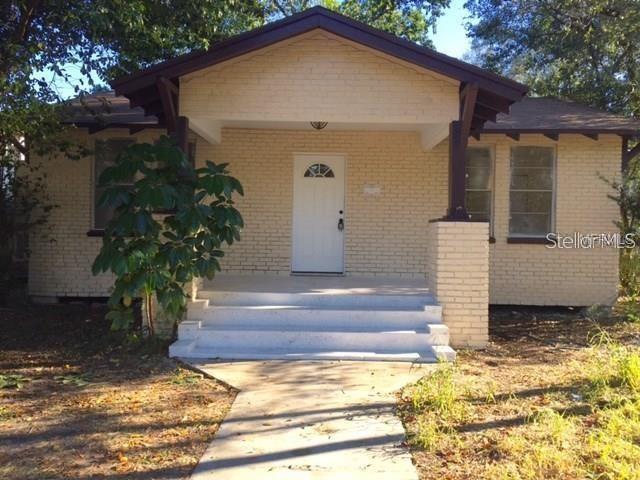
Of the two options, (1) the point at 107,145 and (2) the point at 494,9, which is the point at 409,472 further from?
(2) the point at 494,9

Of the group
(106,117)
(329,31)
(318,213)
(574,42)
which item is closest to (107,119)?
(106,117)

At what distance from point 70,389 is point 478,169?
25.9ft

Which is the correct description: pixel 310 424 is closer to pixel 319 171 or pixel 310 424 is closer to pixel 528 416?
pixel 528 416

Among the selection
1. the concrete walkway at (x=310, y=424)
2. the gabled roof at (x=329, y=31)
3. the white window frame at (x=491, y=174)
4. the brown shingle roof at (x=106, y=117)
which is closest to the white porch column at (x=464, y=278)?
the concrete walkway at (x=310, y=424)

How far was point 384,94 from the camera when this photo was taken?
8.09m

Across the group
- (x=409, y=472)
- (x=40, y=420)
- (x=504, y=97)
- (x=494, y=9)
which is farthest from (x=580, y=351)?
(x=494, y=9)

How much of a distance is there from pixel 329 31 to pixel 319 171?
363 centimetres

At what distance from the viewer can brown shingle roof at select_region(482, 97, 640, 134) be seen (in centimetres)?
1020

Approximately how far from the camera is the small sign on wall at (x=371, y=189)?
36.0ft

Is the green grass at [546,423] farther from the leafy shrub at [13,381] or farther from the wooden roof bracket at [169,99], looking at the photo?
the wooden roof bracket at [169,99]

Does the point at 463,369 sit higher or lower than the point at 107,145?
lower

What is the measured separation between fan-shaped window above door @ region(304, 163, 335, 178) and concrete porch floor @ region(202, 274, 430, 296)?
183cm

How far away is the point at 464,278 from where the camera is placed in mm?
7980

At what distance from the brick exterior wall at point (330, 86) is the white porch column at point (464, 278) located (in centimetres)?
158
